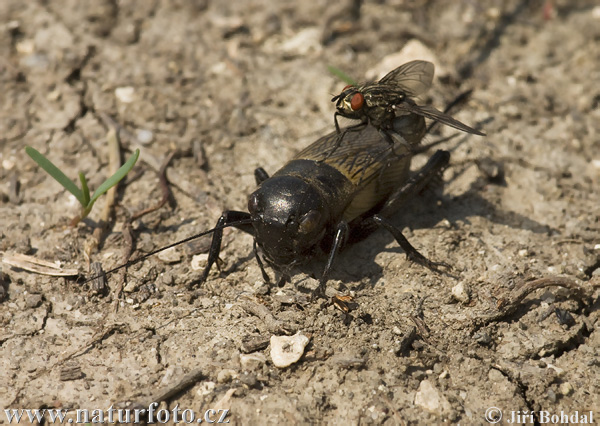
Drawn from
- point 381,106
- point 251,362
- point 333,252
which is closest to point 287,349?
point 251,362

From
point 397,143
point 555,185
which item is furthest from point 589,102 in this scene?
point 397,143

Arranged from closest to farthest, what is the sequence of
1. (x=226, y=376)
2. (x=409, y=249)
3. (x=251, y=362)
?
(x=226, y=376)
(x=251, y=362)
(x=409, y=249)

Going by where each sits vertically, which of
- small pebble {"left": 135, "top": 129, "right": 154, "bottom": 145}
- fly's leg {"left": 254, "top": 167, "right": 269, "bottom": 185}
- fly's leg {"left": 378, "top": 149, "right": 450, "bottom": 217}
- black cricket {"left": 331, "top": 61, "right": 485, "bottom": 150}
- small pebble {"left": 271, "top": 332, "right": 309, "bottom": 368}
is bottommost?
small pebble {"left": 271, "top": 332, "right": 309, "bottom": 368}

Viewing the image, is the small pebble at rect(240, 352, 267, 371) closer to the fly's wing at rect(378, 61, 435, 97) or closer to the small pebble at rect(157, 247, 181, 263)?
the small pebble at rect(157, 247, 181, 263)

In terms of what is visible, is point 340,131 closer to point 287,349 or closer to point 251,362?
point 287,349

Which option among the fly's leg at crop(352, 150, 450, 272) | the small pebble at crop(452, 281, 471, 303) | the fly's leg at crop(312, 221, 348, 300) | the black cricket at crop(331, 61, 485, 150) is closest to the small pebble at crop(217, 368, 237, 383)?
the fly's leg at crop(312, 221, 348, 300)

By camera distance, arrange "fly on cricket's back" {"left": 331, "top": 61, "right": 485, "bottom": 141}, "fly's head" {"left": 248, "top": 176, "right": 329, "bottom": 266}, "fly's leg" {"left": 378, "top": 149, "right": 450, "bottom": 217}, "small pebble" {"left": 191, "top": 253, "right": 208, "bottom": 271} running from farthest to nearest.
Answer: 1. "fly's leg" {"left": 378, "top": 149, "right": 450, "bottom": 217}
2. "small pebble" {"left": 191, "top": 253, "right": 208, "bottom": 271}
3. "fly on cricket's back" {"left": 331, "top": 61, "right": 485, "bottom": 141}
4. "fly's head" {"left": 248, "top": 176, "right": 329, "bottom": 266}
